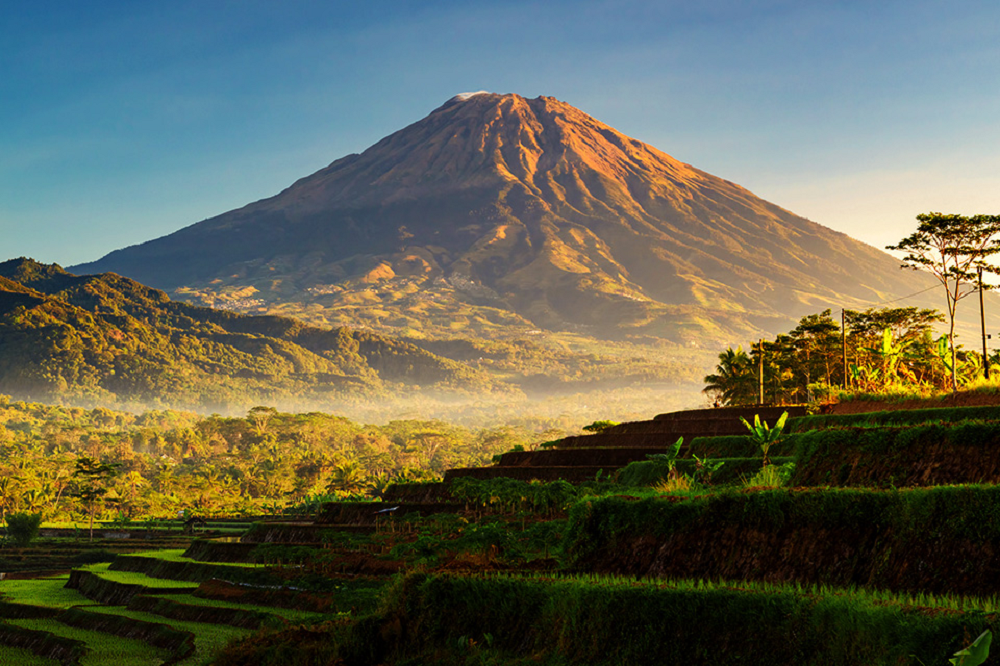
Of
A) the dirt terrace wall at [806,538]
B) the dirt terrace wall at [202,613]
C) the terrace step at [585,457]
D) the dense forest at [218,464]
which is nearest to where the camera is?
the dirt terrace wall at [806,538]

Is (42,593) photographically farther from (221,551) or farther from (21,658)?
(21,658)

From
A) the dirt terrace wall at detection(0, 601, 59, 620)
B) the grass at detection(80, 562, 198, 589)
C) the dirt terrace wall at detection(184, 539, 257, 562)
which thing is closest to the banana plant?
the dirt terrace wall at detection(184, 539, 257, 562)

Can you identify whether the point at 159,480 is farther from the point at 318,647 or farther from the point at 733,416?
the point at 318,647

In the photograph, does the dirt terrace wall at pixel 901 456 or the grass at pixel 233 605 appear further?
the grass at pixel 233 605

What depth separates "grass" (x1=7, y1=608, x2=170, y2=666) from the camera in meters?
21.7

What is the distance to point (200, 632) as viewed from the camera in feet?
77.1

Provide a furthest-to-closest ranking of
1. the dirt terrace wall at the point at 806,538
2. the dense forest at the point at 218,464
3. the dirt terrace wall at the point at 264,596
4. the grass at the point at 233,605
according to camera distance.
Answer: the dense forest at the point at 218,464
the dirt terrace wall at the point at 264,596
the grass at the point at 233,605
the dirt terrace wall at the point at 806,538

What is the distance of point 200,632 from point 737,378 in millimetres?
53887

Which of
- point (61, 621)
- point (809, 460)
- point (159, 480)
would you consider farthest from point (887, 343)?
point (159, 480)

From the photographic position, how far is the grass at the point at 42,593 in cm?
3270

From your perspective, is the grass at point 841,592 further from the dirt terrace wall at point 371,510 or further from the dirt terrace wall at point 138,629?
the dirt terrace wall at point 371,510

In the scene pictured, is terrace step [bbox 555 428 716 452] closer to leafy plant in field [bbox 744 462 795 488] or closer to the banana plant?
the banana plant

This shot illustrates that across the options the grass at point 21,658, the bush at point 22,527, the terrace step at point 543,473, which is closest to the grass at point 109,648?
the grass at point 21,658

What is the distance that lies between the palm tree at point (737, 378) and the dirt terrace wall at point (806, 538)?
54681 mm
